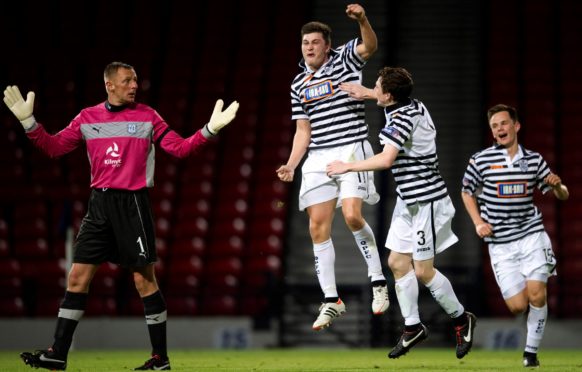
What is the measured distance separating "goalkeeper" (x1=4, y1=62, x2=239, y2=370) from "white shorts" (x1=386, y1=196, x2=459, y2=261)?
168 cm

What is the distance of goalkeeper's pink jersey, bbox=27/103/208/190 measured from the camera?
308 inches

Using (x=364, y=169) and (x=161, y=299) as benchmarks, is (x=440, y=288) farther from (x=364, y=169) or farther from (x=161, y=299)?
(x=161, y=299)

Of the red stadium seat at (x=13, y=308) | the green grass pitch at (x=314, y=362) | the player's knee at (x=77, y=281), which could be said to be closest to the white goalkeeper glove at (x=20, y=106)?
the player's knee at (x=77, y=281)

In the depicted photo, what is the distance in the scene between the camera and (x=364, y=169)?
25.3ft

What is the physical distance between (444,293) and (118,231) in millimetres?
2665

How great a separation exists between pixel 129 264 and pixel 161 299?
436mm

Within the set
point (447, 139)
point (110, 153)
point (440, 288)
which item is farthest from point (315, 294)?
point (110, 153)

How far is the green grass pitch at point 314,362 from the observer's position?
329 inches

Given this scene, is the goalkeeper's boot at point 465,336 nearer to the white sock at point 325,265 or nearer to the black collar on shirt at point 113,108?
the white sock at point 325,265

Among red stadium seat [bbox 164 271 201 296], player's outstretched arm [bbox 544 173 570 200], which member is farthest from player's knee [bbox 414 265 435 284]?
red stadium seat [bbox 164 271 201 296]

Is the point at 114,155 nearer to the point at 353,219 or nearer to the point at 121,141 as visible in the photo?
the point at 121,141

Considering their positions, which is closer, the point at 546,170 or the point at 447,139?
the point at 546,170

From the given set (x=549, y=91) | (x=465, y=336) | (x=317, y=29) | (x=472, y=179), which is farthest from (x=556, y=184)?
(x=549, y=91)

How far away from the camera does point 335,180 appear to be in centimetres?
850
